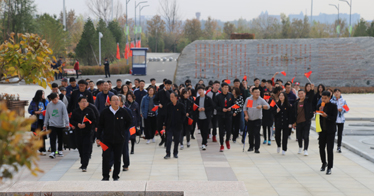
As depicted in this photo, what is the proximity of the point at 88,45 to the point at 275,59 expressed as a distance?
24.4m

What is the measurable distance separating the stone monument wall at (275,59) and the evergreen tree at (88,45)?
2093 centimetres

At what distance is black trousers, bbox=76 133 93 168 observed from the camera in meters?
9.30

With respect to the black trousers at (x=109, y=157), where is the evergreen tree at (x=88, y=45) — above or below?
above

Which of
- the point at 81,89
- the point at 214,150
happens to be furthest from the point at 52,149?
the point at 214,150

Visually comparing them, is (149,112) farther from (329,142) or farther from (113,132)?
(329,142)

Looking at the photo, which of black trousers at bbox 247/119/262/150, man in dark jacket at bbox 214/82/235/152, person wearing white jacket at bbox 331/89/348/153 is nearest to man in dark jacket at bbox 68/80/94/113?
man in dark jacket at bbox 214/82/235/152

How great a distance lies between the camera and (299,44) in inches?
1011

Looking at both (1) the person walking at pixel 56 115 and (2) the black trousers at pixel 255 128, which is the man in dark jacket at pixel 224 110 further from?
(1) the person walking at pixel 56 115

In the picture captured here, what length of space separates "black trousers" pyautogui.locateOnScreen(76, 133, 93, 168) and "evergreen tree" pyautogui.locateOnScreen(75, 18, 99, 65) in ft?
116

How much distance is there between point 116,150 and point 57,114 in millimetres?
2881

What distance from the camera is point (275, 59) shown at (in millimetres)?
25516

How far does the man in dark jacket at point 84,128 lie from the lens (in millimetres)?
9388

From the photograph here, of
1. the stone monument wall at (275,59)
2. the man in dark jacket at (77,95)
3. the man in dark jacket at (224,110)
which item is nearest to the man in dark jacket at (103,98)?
the man in dark jacket at (77,95)

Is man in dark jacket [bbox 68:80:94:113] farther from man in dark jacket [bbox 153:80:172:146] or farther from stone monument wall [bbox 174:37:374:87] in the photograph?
stone monument wall [bbox 174:37:374:87]
